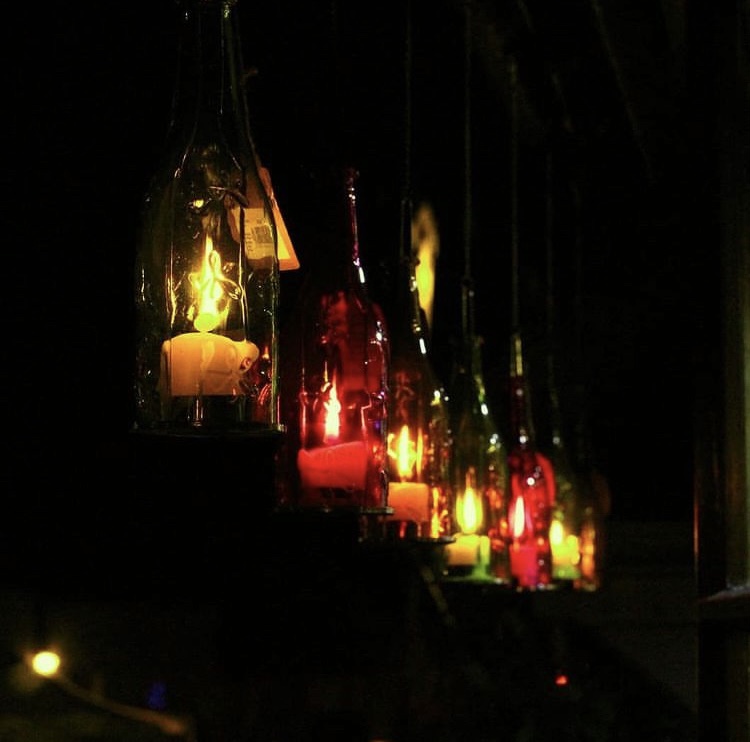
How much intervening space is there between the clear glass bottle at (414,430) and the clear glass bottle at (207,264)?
1.23 ft

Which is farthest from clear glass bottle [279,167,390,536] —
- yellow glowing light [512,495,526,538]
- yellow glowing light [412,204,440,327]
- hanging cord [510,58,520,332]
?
Answer: yellow glowing light [412,204,440,327]

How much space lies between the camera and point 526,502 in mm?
2303

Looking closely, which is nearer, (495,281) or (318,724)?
(318,724)

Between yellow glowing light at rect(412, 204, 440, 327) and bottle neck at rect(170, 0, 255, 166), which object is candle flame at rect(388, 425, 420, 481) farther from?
yellow glowing light at rect(412, 204, 440, 327)

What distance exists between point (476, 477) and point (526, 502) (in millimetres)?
290

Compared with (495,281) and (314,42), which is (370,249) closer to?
(314,42)

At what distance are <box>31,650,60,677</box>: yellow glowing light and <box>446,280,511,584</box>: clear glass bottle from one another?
548 mm

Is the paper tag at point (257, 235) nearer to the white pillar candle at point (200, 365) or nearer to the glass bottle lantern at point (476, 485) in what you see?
the white pillar candle at point (200, 365)

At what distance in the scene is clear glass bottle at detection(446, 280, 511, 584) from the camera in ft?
6.40

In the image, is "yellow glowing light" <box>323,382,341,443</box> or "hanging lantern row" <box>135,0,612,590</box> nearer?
"hanging lantern row" <box>135,0,612,590</box>

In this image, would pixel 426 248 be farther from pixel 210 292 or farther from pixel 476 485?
pixel 210 292

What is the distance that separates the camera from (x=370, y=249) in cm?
250

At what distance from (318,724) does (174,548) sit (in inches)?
27.9

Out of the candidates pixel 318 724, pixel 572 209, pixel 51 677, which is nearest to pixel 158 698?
pixel 51 677
